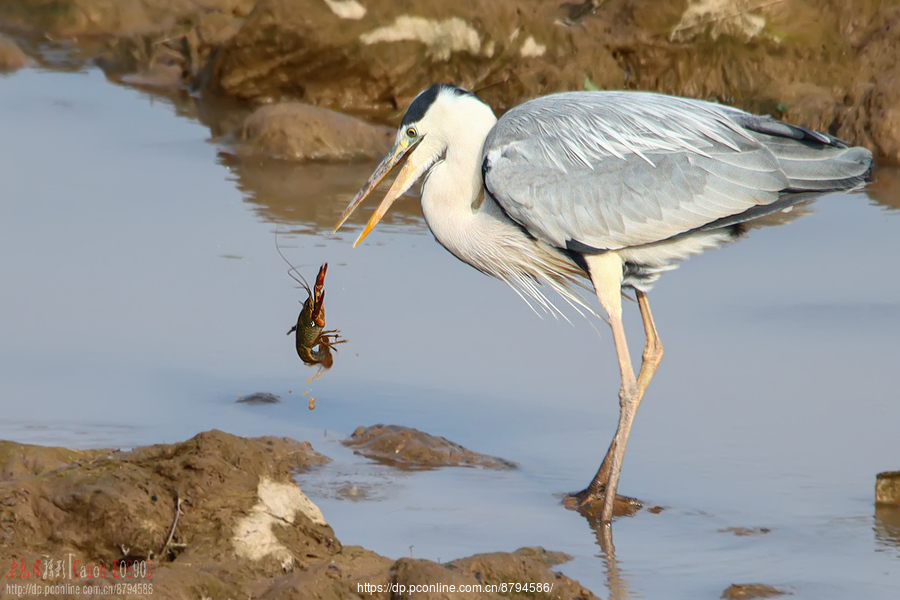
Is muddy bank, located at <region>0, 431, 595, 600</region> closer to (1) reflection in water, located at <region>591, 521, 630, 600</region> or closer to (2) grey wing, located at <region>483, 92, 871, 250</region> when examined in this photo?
(1) reflection in water, located at <region>591, 521, 630, 600</region>

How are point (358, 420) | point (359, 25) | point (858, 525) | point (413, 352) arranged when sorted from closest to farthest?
1. point (858, 525)
2. point (358, 420)
3. point (413, 352)
4. point (359, 25)

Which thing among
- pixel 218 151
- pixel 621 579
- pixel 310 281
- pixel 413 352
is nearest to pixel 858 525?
pixel 621 579

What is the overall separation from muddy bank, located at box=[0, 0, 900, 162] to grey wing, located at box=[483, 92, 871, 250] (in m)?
6.23

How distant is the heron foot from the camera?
19.1 ft

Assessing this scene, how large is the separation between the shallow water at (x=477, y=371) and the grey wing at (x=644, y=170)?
1.57 ft

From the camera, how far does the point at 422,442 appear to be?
6.20 metres

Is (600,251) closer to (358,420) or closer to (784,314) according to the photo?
(358,420)

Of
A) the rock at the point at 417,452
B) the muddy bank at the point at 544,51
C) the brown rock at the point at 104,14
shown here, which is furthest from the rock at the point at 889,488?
the brown rock at the point at 104,14

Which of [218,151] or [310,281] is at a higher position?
[218,151]

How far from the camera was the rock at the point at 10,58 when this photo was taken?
14992 millimetres

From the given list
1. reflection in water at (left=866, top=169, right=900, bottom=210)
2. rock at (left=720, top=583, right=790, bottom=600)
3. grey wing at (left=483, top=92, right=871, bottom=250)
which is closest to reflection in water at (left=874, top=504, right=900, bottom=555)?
rock at (left=720, top=583, right=790, bottom=600)

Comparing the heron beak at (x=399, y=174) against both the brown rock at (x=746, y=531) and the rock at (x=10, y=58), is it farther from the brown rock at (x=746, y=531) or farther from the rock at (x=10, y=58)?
the rock at (x=10, y=58)

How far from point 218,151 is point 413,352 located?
4.85m

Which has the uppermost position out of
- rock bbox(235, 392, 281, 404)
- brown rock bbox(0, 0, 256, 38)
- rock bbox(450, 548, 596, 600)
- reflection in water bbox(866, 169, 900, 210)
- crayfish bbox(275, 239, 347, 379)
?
brown rock bbox(0, 0, 256, 38)
